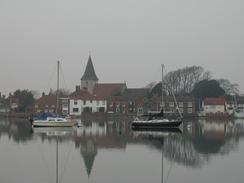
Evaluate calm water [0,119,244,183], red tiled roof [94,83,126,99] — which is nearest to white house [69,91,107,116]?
red tiled roof [94,83,126,99]

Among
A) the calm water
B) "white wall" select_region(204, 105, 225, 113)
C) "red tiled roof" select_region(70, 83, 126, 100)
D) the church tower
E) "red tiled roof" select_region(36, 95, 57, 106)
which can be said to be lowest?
the calm water

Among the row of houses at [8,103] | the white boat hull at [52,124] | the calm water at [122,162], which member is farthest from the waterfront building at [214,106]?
the calm water at [122,162]

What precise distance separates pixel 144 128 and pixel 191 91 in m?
56.4

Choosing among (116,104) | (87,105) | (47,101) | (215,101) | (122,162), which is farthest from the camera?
(215,101)

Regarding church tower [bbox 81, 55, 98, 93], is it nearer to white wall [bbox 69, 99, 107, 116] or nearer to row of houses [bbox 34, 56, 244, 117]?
row of houses [bbox 34, 56, 244, 117]

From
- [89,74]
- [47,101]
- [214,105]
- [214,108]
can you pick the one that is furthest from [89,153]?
[89,74]

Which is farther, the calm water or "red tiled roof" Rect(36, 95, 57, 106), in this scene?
"red tiled roof" Rect(36, 95, 57, 106)

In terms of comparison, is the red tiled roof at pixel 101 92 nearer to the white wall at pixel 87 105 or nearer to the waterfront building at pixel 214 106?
the white wall at pixel 87 105

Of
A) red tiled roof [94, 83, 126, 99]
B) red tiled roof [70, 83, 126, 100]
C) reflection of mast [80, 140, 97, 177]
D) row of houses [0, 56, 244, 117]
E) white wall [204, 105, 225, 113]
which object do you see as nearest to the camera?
reflection of mast [80, 140, 97, 177]

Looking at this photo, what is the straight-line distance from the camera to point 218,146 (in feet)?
102

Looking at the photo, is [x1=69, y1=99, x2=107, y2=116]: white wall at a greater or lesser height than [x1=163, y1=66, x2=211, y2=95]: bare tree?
lesser

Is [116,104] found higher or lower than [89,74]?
lower

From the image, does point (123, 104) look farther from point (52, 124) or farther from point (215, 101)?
point (52, 124)

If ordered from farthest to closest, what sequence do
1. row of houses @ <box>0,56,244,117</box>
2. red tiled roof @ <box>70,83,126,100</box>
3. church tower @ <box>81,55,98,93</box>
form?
church tower @ <box>81,55,98,93</box>
red tiled roof @ <box>70,83,126,100</box>
row of houses @ <box>0,56,244,117</box>
